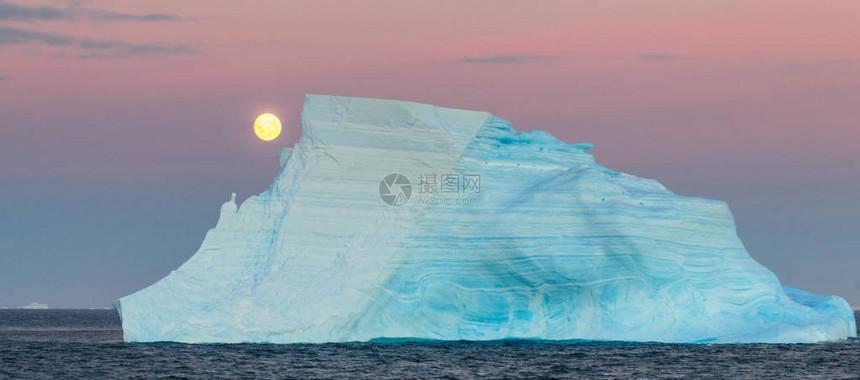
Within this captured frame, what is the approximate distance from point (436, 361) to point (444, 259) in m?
3.30

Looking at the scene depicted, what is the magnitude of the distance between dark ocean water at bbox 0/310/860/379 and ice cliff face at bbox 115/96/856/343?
675 millimetres

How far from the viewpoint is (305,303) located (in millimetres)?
28109

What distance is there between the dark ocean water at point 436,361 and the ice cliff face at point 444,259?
675mm

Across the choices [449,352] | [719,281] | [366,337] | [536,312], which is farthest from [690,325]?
[366,337]

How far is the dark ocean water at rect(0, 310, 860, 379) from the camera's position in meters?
24.8

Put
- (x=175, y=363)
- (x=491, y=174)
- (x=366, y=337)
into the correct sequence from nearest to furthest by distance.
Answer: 1. (x=175, y=363)
2. (x=366, y=337)
3. (x=491, y=174)

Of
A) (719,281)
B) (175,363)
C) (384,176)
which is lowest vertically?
(175,363)

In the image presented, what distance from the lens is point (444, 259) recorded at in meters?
29.4

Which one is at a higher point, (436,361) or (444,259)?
(444,259)

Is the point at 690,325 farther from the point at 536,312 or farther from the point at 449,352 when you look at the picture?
the point at 449,352

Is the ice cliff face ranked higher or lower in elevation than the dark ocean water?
higher

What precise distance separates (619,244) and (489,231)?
3405mm

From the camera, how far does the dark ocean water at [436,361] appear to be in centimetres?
2478

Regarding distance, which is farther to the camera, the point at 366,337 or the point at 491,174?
the point at 491,174
